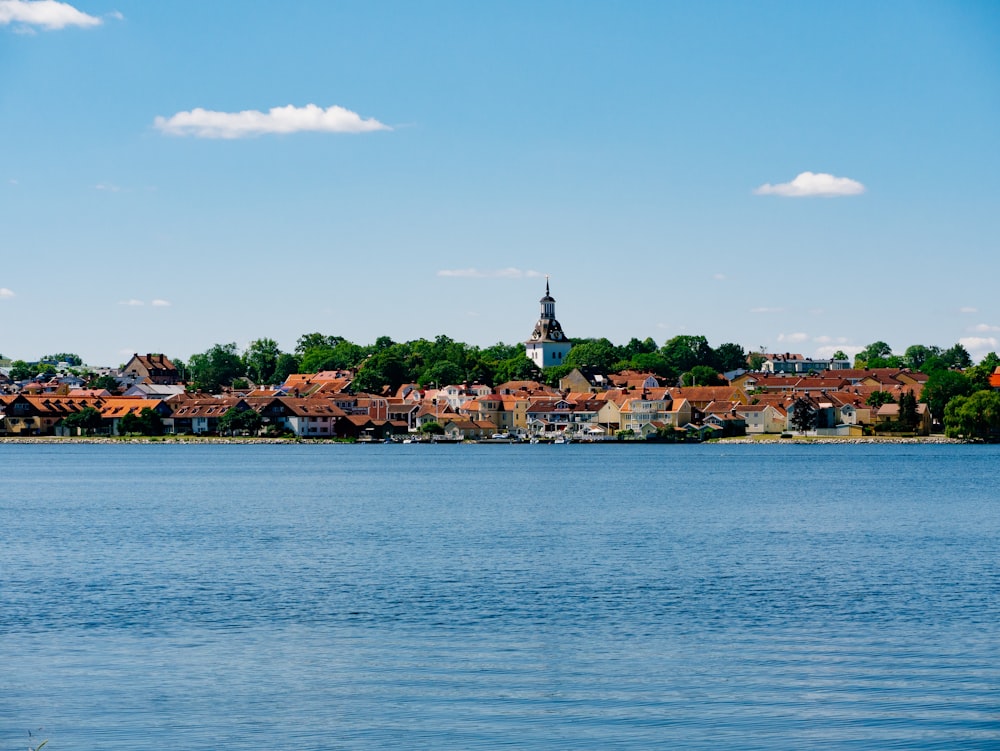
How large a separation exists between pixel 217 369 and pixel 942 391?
285 ft

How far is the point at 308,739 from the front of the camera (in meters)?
13.1

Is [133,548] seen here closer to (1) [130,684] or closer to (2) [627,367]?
(1) [130,684]

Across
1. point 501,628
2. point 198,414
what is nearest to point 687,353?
point 198,414

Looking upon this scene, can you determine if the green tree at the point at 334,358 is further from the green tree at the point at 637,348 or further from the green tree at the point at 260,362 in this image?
the green tree at the point at 637,348

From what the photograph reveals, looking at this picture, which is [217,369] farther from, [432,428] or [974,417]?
[974,417]

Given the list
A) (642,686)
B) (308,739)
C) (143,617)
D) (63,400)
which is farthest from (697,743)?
(63,400)

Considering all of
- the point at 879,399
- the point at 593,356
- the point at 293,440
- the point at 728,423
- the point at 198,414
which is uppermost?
the point at 593,356

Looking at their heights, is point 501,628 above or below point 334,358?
below

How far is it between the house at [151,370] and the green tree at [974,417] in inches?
3749

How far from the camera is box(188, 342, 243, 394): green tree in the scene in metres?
160

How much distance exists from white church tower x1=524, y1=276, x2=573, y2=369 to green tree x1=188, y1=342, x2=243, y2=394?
118ft

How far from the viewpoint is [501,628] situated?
18.4 m

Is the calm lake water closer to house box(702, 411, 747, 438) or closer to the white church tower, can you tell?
house box(702, 411, 747, 438)

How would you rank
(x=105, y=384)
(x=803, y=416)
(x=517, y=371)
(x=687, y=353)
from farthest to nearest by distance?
(x=687, y=353) → (x=105, y=384) → (x=517, y=371) → (x=803, y=416)
